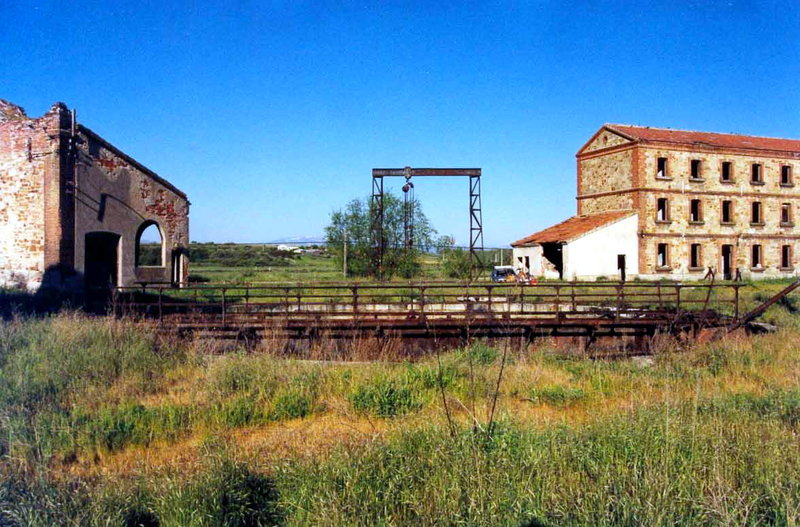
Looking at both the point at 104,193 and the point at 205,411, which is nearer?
the point at 205,411

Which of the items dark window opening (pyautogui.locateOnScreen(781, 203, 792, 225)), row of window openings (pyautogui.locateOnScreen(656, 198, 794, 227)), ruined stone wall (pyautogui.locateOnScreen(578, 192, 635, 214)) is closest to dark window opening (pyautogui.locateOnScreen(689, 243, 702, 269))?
row of window openings (pyautogui.locateOnScreen(656, 198, 794, 227))

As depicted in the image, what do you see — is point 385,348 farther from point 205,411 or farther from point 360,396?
point 205,411

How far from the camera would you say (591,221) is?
3250 cm

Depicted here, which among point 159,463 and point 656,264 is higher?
point 656,264

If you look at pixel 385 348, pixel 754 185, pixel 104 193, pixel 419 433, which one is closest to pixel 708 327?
pixel 385 348

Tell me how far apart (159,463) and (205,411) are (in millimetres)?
1411

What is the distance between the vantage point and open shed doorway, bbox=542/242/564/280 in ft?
106

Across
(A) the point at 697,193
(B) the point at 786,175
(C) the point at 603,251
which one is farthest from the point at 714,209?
(C) the point at 603,251

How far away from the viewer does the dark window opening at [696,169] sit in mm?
33875

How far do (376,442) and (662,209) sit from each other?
108 feet

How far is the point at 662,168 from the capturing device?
3347 cm

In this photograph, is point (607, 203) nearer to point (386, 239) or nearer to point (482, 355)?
point (386, 239)

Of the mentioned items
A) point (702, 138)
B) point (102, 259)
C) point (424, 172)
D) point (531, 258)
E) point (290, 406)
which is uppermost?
point (702, 138)

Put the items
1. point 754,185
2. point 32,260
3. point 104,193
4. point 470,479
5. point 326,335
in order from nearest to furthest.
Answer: point 470,479 → point 326,335 → point 32,260 → point 104,193 → point 754,185
